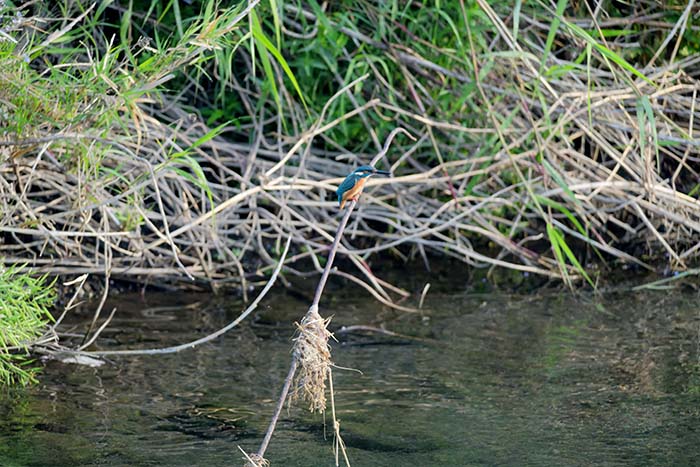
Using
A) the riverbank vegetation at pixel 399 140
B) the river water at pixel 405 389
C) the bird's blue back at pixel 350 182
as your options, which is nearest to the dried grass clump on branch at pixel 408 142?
the riverbank vegetation at pixel 399 140

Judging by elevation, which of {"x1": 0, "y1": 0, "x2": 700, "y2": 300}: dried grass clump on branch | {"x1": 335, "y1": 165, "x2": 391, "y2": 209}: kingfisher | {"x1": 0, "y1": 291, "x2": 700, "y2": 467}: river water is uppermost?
{"x1": 335, "y1": 165, "x2": 391, "y2": 209}: kingfisher

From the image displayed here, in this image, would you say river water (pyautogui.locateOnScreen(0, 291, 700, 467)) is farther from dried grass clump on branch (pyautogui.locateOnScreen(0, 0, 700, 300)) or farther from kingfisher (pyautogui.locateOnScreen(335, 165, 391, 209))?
kingfisher (pyautogui.locateOnScreen(335, 165, 391, 209))

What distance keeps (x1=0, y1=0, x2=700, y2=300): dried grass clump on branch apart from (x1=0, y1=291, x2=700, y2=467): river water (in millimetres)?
269

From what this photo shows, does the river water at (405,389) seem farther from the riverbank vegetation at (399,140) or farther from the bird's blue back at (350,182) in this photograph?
the bird's blue back at (350,182)

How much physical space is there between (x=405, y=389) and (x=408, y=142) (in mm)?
1792

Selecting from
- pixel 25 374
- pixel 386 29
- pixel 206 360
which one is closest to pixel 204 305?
pixel 206 360

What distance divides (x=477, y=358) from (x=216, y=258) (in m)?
1.62

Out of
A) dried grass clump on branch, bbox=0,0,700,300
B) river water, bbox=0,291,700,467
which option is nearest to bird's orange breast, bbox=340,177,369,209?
river water, bbox=0,291,700,467

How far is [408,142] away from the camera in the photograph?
5191 millimetres

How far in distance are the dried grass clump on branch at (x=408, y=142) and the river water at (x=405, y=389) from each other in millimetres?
269

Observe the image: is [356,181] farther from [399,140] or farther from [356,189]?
[399,140]

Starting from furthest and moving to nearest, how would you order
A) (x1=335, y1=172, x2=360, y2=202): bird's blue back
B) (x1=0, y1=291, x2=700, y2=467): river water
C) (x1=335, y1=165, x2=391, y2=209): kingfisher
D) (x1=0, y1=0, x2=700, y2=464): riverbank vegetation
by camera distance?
A: (x1=0, y1=0, x2=700, y2=464): riverbank vegetation < (x1=0, y1=291, x2=700, y2=467): river water < (x1=335, y1=172, x2=360, y2=202): bird's blue back < (x1=335, y1=165, x2=391, y2=209): kingfisher

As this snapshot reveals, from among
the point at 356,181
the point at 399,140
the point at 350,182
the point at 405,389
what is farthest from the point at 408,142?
the point at 356,181

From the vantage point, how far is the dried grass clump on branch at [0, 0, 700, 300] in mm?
4445
